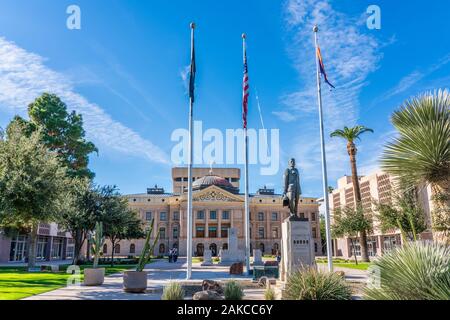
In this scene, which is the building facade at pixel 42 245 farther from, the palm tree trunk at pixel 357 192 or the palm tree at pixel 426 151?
the palm tree at pixel 426 151

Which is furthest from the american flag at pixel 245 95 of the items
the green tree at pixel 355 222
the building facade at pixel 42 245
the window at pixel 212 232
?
the window at pixel 212 232

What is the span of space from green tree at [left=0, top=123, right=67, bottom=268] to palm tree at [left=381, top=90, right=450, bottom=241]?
54.1 feet

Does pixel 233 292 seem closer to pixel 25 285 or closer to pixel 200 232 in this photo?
pixel 25 285

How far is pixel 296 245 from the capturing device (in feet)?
46.5

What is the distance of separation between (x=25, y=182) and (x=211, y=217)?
71453 mm

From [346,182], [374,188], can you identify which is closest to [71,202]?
[374,188]

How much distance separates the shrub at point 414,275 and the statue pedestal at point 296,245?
25.1 feet

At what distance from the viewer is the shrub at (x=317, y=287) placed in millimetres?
8242

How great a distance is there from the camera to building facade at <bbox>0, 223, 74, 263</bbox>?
42.3 m

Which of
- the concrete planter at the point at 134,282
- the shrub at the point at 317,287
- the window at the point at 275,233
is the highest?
the window at the point at 275,233

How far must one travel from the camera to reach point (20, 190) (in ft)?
56.8

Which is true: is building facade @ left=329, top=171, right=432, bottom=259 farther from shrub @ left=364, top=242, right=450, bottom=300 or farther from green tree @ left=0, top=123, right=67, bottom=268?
shrub @ left=364, top=242, right=450, bottom=300

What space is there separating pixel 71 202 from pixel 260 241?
64308 mm
